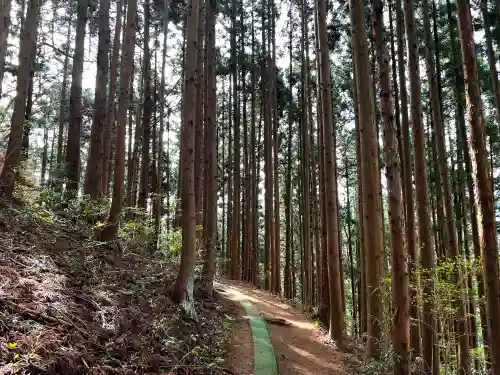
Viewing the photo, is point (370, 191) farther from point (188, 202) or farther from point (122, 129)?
point (122, 129)

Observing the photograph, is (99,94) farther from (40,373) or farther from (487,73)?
(487,73)

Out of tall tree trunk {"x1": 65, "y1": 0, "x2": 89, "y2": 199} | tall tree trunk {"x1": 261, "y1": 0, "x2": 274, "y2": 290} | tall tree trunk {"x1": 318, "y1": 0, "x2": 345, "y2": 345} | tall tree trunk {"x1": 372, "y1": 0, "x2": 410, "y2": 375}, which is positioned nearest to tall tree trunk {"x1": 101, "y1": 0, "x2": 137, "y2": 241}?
tall tree trunk {"x1": 65, "y1": 0, "x2": 89, "y2": 199}

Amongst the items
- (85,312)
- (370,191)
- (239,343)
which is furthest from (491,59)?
(85,312)

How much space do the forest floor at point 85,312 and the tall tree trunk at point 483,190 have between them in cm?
422

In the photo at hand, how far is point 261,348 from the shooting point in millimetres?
7277

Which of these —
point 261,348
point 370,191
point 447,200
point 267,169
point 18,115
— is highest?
point 267,169

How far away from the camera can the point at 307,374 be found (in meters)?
6.67

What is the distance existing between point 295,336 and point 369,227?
3.54 m

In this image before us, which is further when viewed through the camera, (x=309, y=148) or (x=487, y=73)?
(x=309, y=148)

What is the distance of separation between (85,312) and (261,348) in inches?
148

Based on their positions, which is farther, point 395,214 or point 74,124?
point 74,124

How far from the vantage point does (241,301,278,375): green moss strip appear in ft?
20.8

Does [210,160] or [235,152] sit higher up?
[235,152]

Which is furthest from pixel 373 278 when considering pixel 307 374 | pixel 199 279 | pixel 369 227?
pixel 199 279
